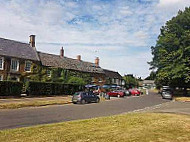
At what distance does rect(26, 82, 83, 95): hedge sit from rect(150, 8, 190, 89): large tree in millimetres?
18364

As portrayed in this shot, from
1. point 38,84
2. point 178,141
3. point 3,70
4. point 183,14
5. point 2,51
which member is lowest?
point 178,141

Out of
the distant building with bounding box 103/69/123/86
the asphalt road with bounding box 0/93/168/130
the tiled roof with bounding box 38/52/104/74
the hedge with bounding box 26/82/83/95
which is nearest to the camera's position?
the asphalt road with bounding box 0/93/168/130

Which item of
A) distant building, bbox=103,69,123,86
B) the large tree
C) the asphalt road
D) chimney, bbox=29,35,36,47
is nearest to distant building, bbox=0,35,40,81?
chimney, bbox=29,35,36,47

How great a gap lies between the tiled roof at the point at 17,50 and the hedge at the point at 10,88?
11838 mm

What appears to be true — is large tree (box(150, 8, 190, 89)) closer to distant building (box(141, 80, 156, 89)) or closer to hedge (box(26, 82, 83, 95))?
hedge (box(26, 82, 83, 95))

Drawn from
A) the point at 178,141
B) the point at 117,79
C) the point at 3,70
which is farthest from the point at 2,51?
the point at 117,79

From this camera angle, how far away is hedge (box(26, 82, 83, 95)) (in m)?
34.7

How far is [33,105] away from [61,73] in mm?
26375

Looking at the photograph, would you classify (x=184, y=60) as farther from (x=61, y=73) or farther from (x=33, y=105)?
(x=33, y=105)

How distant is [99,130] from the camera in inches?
390

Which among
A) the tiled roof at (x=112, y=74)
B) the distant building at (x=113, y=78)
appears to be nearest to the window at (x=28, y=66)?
the distant building at (x=113, y=78)

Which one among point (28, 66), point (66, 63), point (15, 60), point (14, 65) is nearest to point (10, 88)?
point (14, 65)

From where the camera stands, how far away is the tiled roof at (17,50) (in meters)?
43.1

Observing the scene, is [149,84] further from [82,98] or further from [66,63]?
[82,98]
